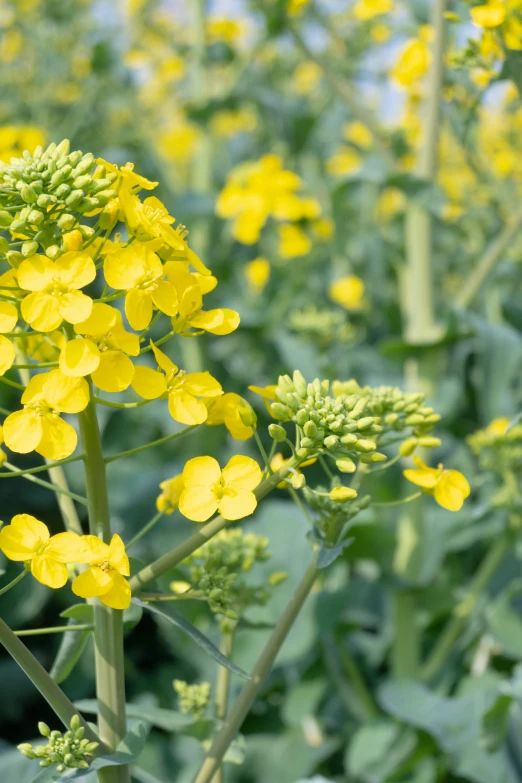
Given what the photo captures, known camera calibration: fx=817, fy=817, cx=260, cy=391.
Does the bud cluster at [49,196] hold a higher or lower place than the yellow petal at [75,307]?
higher

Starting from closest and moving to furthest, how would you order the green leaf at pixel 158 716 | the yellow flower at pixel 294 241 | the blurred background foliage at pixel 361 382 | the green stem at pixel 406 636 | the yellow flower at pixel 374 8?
the green leaf at pixel 158 716, the blurred background foliage at pixel 361 382, the green stem at pixel 406 636, the yellow flower at pixel 374 8, the yellow flower at pixel 294 241

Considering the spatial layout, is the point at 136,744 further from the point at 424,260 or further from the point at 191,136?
the point at 191,136

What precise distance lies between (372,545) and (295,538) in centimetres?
23

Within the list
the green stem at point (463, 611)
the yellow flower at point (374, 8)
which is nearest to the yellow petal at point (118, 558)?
the green stem at point (463, 611)

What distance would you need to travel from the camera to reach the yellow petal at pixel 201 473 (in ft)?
3.00

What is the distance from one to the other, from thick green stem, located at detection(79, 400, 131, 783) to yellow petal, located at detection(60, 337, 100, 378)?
0.42 ft

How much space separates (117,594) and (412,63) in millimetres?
1974

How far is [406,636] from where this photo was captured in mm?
2326

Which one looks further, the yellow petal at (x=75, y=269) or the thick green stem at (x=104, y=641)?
the thick green stem at (x=104, y=641)

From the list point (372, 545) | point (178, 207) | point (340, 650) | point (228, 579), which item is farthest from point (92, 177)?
point (178, 207)

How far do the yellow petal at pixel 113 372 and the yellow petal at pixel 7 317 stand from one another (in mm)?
98

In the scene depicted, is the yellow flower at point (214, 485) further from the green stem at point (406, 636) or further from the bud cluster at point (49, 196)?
the green stem at point (406, 636)

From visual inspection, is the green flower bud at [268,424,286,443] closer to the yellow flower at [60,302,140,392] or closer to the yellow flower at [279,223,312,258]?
the yellow flower at [60,302,140,392]

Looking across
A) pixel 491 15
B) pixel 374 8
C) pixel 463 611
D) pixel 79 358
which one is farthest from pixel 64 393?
pixel 374 8
